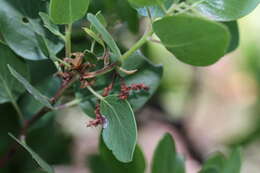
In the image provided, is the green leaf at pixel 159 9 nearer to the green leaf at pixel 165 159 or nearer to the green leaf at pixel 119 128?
the green leaf at pixel 119 128

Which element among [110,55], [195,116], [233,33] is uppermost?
[110,55]

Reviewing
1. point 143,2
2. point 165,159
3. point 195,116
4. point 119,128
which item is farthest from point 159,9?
point 195,116

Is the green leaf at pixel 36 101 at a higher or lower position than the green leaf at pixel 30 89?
lower

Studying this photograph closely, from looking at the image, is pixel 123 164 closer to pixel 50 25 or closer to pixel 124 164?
pixel 124 164

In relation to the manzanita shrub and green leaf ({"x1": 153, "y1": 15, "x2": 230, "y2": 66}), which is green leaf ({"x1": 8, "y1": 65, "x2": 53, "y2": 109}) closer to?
the manzanita shrub

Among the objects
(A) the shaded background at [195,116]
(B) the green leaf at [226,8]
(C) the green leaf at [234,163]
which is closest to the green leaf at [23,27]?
(B) the green leaf at [226,8]
